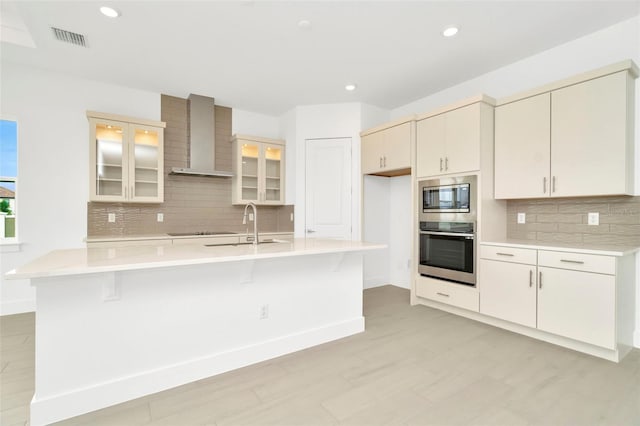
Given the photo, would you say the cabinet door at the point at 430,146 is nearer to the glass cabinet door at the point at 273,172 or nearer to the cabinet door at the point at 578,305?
the cabinet door at the point at 578,305

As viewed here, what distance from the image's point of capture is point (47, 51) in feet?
10.5

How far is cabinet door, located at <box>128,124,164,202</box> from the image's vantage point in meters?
3.88

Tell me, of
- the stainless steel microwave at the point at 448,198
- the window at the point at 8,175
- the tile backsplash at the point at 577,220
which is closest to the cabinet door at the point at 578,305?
the tile backsplash at the point at 577,220

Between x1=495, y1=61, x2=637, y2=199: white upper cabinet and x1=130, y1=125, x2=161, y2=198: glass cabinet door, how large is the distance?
4.20m

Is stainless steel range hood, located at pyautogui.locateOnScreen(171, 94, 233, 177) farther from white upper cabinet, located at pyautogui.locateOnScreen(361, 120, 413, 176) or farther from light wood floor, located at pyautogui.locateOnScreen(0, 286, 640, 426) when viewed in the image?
light wood floor, located at pyautogui.locateOnScreen(0, 286, 640, 426)

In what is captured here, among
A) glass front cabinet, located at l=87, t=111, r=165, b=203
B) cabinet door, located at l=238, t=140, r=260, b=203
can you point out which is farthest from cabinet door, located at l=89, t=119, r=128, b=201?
cabinet door, located at l=238, t=140, r=260, b=203

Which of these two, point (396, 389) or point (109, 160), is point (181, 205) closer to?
point (109, 160)

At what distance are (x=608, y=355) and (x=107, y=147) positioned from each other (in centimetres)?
547

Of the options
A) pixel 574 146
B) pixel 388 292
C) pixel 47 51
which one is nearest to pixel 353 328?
pixel 388 292

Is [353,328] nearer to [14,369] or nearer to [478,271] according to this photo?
[478,271]

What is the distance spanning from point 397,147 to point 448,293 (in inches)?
76.2

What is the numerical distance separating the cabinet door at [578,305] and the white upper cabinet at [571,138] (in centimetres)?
74

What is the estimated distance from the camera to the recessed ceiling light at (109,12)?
249cm

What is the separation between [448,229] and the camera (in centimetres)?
351
